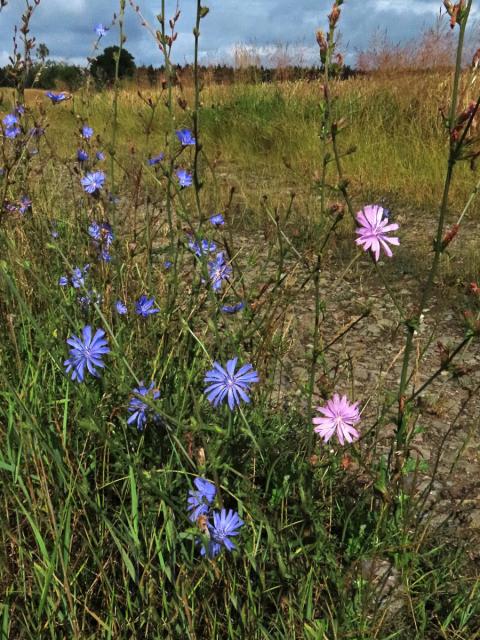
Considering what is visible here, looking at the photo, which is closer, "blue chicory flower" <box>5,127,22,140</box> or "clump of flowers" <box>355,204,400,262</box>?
"clump of flowers" <box>355,204,400,262</box>

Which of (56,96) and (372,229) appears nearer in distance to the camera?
(372,229)

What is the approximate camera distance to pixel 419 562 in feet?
4.26

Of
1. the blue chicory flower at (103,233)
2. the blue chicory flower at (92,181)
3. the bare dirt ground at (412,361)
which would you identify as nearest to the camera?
the bare dirt ground at (412,361)

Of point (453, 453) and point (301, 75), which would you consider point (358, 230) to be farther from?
point (301, 75)

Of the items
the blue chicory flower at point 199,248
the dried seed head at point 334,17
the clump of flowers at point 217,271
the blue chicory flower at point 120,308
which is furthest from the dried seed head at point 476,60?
the blue chicory flower at point 120,308

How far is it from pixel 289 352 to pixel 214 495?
1.18 metres

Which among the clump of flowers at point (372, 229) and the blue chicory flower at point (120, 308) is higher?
the blue chicory flower at point (120, 308)

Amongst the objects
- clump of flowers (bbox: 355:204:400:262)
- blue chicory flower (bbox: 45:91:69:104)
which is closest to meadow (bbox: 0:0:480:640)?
clump of flowers (bbox: 355:204:400:262)

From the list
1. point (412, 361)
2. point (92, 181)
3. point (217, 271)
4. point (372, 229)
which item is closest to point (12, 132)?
point (92, 181)

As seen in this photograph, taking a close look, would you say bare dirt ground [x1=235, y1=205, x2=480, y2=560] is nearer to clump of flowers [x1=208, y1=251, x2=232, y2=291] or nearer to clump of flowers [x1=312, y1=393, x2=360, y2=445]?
clump of flowers [x1=312, y1=393, x2=360, y2=445]

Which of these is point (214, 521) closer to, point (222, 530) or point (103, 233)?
point (222, 530)

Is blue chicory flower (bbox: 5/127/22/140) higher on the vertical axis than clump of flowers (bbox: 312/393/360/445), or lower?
higher

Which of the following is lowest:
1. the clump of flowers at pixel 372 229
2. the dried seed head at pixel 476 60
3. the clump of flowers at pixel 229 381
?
the clump of flowers at pixel 229 381

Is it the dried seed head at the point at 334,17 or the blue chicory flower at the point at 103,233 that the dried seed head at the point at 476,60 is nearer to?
the dried seed head at the point at 334,17
